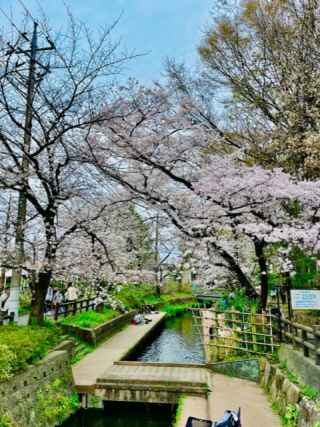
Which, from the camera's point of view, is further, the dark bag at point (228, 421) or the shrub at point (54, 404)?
the shrub at point (54, 404)

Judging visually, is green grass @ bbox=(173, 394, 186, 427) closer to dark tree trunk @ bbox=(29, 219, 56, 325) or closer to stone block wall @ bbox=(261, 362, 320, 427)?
stone block wall @ bbox=(261, 362, 320, 427)

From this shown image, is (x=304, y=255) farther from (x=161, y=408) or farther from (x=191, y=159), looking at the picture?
(x=161, y=408)

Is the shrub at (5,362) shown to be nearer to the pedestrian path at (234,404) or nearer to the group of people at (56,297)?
the pedestrian path at (234,404)

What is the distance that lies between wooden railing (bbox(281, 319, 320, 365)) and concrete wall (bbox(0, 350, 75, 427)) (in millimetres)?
5804

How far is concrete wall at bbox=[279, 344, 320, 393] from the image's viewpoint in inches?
264

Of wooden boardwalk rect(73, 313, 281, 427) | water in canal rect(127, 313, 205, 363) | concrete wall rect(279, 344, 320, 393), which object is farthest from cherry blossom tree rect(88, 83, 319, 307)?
water in canal rect(127, 313, 205, 363)

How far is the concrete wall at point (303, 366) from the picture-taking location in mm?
6695

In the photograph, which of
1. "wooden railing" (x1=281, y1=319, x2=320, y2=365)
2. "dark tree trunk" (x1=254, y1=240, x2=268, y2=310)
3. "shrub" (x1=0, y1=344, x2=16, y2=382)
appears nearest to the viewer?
"shrub" (x1=0, y1=344, x2=16, y2=382)

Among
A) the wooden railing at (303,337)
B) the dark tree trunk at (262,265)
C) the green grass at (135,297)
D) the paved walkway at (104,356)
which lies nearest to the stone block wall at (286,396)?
the wooden railing at (303,337)

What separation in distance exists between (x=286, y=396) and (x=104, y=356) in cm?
774

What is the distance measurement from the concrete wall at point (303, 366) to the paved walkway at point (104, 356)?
536 cm

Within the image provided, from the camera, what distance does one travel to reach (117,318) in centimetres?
1989

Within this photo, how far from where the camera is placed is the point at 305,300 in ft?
27.8

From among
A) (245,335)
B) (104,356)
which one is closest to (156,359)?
(104,356)
